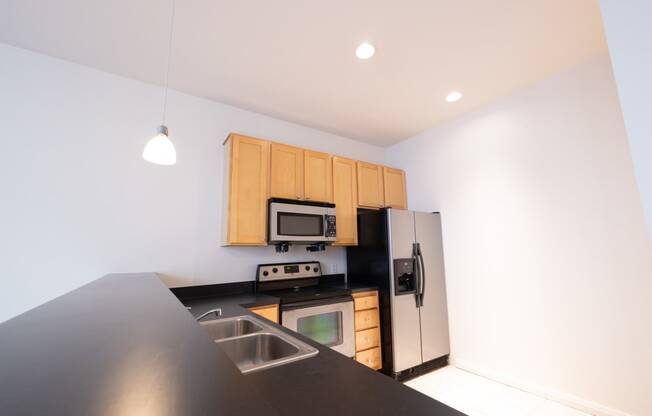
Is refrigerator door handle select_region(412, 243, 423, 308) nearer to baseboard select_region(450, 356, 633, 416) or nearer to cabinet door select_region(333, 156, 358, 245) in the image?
cabinet door select_region(333, 156, 358, 245)

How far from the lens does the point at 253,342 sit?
1281 mm

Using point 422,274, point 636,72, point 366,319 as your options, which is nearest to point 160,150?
point 636,72

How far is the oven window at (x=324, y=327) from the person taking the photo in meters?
2.37

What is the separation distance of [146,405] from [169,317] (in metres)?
0.56

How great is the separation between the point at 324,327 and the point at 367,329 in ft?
1.68

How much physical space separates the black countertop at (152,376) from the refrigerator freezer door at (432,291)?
2.36m

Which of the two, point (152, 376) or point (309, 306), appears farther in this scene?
point (309, 306)

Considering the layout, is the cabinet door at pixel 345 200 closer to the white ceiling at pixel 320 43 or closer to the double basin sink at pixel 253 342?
the white ceiling at pixel 320 43

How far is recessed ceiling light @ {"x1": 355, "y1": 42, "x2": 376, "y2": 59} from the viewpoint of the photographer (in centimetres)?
201

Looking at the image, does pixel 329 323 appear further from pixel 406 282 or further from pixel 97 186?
pixel 97 186

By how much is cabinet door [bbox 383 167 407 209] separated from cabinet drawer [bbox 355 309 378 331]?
1360 millimetres

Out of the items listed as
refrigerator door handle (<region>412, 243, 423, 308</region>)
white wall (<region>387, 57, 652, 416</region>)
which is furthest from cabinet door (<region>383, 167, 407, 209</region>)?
refrigerator door handle (<region>412, 243, 423, 308</region>)

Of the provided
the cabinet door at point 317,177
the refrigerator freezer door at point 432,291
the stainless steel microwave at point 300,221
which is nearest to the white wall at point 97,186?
the stainless steel microwave at point 300,221

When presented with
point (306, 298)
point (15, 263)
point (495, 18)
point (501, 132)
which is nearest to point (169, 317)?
point (306, 298)
